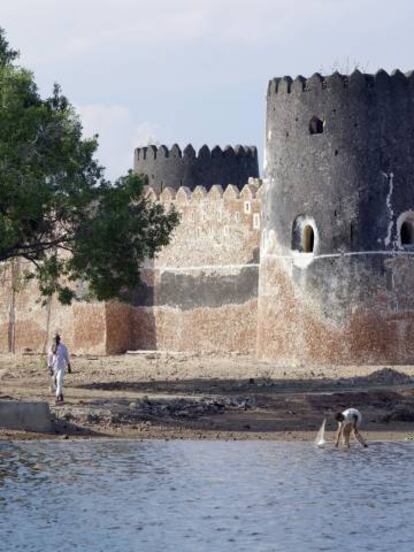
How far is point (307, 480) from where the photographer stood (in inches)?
727

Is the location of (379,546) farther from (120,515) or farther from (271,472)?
(271,472)

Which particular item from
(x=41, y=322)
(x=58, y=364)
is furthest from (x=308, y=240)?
(x=41, y=322)

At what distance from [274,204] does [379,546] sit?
64.4 feet

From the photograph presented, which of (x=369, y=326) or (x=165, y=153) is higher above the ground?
(x=165, y=153)

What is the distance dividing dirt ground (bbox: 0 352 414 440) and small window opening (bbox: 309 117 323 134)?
5.02 m

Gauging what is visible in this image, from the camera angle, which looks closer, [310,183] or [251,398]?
[251,398]

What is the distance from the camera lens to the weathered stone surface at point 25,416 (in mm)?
22500

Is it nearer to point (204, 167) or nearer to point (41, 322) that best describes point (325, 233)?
point (41, 322)

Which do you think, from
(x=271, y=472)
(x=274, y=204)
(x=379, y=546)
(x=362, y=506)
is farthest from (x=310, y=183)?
(x=379, y=546)

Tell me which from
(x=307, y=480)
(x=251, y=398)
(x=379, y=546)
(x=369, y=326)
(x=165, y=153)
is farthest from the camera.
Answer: (x=165, y=153)

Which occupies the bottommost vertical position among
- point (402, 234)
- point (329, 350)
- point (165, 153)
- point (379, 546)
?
point (379, 546)

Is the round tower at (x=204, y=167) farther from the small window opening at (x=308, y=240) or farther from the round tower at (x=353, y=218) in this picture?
the round tower at (x=353, y=218)

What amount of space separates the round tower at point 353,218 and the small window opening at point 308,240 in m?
0.03

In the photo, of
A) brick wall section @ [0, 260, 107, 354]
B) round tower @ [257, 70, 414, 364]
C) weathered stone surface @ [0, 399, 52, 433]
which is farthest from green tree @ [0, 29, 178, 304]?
brick wall section @ [0, 260, 107, 354]
